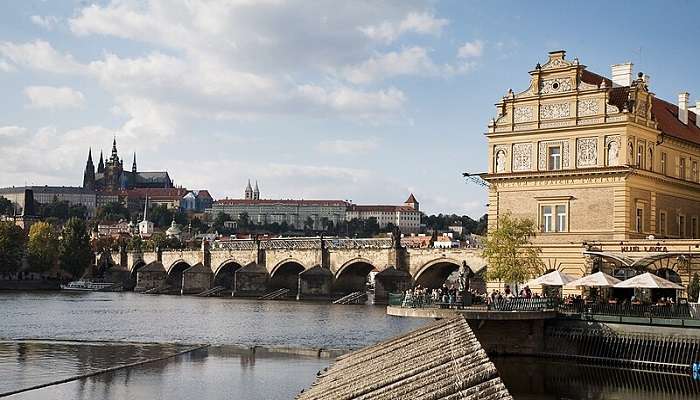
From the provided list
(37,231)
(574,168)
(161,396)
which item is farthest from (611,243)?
(37,231)

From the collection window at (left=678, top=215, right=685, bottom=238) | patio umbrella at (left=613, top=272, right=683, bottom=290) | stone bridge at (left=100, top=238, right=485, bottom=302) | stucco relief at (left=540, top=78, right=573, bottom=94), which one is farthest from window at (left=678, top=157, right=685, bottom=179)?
stone bridge at (left=100, top=238, right=485, bottom=302)

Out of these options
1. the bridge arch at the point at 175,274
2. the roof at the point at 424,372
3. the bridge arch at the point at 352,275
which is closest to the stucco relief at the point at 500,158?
the roof at the point at 424,372

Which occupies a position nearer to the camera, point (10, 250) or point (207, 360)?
point (207, 360)

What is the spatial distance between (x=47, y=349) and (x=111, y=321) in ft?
81.3

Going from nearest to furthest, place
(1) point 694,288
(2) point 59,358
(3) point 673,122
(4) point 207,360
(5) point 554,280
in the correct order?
(5) point 554,280, (1) point 694,288, (2) point 59,358, (4) point 207,360, (3) point 673,122

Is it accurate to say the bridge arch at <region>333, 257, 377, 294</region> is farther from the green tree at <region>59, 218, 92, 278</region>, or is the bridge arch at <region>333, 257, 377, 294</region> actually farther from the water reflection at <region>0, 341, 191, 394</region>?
the water reflection at <region>0, 341, 191, 394</region>

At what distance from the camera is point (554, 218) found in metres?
52.5

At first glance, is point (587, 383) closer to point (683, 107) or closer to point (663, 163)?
point (663, 163)

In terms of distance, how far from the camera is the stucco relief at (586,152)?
168 ft

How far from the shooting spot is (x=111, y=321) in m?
73.9

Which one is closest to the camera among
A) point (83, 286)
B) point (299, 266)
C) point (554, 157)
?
point (554, 157)

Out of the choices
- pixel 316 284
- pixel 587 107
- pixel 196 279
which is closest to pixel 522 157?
pixel 587 107

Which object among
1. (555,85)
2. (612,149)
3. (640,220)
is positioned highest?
(555,85)

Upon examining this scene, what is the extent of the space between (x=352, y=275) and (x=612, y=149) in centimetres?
6923
